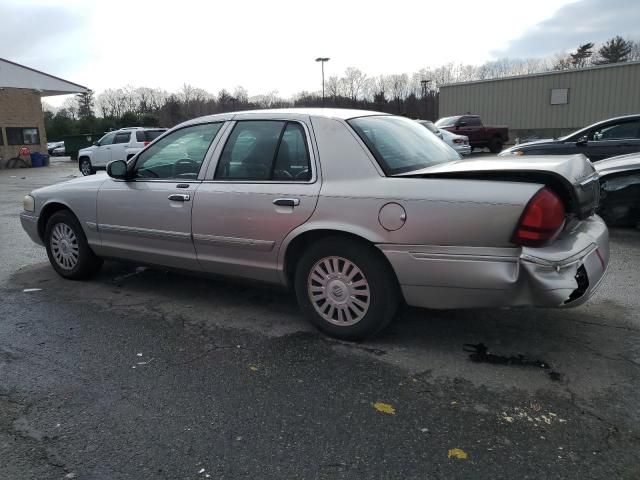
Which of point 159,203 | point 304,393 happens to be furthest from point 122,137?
point 304,393

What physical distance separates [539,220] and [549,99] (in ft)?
91.1

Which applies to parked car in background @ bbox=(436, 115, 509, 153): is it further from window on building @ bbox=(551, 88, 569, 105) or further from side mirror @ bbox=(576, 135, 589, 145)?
side mirror @ bbox=(576, 135, 589, 145)

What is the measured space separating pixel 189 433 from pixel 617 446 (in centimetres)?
207

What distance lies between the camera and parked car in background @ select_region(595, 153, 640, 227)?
6.95 metres

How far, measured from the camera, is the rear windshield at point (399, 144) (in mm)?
3713

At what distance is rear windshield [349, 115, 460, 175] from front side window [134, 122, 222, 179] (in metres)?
1.30

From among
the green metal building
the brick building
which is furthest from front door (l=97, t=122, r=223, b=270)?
the brick building

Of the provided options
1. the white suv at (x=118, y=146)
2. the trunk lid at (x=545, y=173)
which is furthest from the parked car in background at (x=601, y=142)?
the white suv at (x=118, y=146)

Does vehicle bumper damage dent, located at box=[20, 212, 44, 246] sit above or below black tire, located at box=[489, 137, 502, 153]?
below

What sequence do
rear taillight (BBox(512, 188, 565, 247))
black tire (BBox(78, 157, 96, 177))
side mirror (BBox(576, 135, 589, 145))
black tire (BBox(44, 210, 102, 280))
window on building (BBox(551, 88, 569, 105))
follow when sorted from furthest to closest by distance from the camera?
window on building (BBox(551, 88, 569, 105)) < black tire (BBox(78, 157, 96, 177)) < side mirror (BBox(576, 135, 589, 145)) < black tire (BBox(44, 210, 102, 280)) < rear taillight (BBox(512, 188, 565, 247))

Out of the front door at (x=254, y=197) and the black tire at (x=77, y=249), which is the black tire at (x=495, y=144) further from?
the front door at (x=254, y=197)

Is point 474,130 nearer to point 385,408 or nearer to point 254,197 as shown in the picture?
point 254,197

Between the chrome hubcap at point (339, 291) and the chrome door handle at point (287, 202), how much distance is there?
0.44m

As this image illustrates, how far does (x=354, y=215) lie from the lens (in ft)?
11.6
